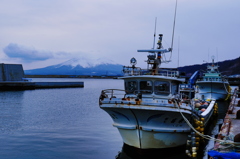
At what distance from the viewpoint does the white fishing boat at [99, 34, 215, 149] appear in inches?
580

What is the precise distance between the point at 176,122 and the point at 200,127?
11.5 ft

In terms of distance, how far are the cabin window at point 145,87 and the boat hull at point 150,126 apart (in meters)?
2.01

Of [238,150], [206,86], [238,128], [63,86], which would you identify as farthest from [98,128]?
[63,86]

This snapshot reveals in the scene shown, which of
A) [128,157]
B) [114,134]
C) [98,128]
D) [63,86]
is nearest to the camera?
[128,157]

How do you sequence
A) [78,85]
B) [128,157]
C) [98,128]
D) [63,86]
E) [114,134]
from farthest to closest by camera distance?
[78,85] < [63,86] < [98,128] < [114,134] < [128,157]

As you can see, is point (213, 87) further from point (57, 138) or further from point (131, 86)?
point (131, 86)

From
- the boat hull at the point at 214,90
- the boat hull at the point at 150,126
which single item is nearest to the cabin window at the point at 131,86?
the boat hull at the point at 150,126

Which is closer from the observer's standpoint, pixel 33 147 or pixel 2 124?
pixel 33 147

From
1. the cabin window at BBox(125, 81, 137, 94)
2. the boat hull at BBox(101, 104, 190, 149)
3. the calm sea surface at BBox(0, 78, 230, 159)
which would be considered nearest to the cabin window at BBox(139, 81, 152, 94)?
the cabin window at BBox(125, 81, 137, 94)

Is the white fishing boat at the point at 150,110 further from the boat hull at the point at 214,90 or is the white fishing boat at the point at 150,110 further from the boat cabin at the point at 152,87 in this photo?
the boat hull at the point at 214,90

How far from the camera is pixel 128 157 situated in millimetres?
16297

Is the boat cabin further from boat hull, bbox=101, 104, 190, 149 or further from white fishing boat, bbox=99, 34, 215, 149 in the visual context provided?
boat hull, bbox=101, 104, 190, 149

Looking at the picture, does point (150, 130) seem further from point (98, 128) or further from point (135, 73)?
point (98, 128)

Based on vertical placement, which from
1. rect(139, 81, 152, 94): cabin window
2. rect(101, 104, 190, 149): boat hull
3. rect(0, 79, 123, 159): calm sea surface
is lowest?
rect(0, 79, 123, 159): calm sea surface
